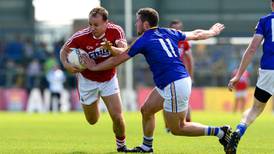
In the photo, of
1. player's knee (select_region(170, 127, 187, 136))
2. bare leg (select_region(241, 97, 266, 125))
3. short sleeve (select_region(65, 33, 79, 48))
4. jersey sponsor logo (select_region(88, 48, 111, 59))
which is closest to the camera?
player's knee (select_region(170, 127, 187, 136))

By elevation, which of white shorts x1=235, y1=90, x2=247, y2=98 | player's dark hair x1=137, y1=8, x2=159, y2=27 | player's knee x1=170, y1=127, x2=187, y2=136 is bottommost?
white shorts x1=235, y1=90, x2=247, y2=98

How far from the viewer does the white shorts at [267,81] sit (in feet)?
41.8

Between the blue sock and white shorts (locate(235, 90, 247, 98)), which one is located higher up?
the blue sock

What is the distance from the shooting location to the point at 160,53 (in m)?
12.2

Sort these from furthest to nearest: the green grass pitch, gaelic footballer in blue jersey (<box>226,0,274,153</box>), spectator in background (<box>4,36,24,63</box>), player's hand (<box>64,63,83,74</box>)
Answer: spectator in background (<box>4,36,24,63</box>)
the green grass pitch
player's hand (<box>64,63,83,74</box>)
gaelic footballer in blue jersey (<box>226,0,274,153</box>)

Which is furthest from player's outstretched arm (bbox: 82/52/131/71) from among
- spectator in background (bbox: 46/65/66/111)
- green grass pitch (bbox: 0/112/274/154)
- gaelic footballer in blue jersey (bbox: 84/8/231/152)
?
spectator in background (bbox: 46/65/66/111)

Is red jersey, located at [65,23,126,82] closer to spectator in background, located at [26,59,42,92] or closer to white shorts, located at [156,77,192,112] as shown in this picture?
white shorts, located at [156,77,192,112]

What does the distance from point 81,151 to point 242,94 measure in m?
22.6

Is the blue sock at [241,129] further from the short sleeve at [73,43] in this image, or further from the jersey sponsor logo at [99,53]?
the short sleeve at [73,43]

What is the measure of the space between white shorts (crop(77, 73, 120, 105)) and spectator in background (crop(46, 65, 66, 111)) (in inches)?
1000

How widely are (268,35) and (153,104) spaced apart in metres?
2.08

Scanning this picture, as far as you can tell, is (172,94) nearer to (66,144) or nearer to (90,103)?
(90,103)

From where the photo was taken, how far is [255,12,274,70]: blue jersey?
41.9ft

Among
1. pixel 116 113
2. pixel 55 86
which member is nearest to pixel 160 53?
pixel 116 113
